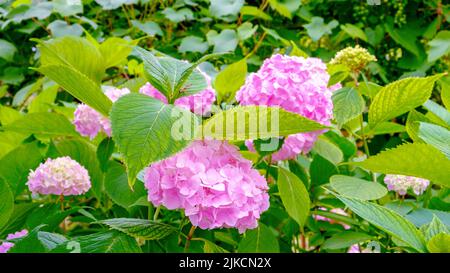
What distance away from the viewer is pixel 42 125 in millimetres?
858

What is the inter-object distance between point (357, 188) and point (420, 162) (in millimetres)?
176

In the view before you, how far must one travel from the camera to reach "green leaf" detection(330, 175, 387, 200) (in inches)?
28.2

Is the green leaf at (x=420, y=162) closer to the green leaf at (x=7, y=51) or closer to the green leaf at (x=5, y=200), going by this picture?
the green leaf at (x=5, y=200)

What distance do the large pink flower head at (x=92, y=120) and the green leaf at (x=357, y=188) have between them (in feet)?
1.14

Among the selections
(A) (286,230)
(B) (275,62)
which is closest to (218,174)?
(B) (275,62)

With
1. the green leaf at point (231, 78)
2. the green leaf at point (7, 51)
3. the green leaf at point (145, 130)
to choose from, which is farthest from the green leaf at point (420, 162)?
the green leaf at point (7, 51)

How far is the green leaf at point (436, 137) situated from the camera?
579mm

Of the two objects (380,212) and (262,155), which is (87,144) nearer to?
(262,155)

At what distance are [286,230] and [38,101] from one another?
53 centimetres

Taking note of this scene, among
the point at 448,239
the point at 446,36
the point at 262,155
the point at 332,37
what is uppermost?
the point at 448,239

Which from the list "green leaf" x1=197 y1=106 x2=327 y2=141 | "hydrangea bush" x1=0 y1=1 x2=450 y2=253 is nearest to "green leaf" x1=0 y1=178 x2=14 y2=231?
"hydrangea bush" x1=0 y1=1 x2=450 y2=253

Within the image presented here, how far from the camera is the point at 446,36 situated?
169cm

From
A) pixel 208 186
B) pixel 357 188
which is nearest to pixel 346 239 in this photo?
pixel 357 188

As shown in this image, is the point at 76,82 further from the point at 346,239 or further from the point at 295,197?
the point at 346,239
